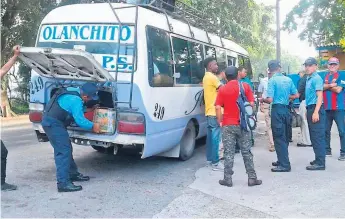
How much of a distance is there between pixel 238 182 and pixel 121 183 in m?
1.74

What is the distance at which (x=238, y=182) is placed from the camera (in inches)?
222

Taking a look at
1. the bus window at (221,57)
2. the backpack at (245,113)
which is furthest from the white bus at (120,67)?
the bus window at (221,57)

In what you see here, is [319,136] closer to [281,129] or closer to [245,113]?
[281,129]

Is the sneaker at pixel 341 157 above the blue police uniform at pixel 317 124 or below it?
below

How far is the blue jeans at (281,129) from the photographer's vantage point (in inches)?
241

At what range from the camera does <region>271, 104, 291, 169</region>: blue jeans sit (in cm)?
612

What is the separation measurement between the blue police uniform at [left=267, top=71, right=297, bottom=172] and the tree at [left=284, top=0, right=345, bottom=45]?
38.4ft

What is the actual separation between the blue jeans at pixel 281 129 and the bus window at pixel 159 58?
1782 mm

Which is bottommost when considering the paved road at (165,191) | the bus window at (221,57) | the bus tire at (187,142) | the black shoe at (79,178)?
the paved road at (165,191)

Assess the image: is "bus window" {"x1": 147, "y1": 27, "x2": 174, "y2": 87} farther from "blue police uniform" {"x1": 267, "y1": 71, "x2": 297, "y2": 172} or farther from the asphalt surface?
"blue police uniform" {"x1": 267, "y1": 71, "x2": 297, "y2": 172}

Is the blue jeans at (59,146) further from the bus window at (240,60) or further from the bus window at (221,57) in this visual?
the bus window at (240,60)

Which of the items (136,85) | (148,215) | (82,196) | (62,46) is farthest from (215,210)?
(62,46)

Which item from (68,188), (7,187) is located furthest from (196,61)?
(7,187)

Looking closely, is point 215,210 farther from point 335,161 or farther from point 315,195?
point 335,161
